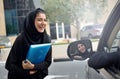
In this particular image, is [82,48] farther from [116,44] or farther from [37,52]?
[37,52]

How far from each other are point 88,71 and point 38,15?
100 cm

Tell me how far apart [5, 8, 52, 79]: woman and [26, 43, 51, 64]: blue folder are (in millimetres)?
39

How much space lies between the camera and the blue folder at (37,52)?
2648 millimetres

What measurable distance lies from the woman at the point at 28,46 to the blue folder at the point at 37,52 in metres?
0.04

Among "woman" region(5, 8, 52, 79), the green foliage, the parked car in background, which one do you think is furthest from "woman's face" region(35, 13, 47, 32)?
the parked car in background

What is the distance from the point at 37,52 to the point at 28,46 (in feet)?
0.49

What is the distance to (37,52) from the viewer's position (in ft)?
8.85

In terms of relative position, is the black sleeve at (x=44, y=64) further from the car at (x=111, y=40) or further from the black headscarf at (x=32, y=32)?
the car at (x=111, y=40)

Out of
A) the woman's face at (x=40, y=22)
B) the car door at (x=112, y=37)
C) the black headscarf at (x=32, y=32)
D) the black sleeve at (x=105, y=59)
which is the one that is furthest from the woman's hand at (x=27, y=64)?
the black sleeve at (x=105, y=59)

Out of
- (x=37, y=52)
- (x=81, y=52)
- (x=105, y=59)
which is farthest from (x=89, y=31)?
(x=105, y=59)

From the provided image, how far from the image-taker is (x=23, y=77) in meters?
2.88

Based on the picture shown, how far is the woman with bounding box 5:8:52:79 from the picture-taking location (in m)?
2.80

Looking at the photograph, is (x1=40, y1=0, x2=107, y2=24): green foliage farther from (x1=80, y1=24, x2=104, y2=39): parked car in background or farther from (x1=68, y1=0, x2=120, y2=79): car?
(x1=68, y1=0, x2=120, y2=79): car

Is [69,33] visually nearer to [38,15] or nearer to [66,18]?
[66,18]
